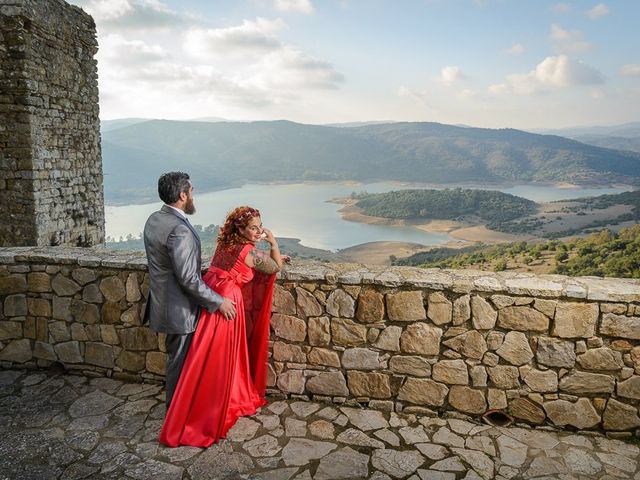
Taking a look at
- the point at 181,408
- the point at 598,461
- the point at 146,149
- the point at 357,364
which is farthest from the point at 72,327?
A: the point at 146,149

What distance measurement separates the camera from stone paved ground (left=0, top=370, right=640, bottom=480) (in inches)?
110

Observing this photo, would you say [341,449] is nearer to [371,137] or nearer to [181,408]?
[181,408]

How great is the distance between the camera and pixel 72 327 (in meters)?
3.95

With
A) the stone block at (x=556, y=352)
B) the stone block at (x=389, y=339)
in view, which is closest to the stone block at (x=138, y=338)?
the stone block at (x=389, y=339)

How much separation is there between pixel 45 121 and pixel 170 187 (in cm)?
523

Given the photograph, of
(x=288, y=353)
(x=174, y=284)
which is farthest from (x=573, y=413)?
(x=174, y=284)

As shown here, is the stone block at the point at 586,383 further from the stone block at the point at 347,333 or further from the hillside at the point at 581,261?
the hillside at the point at 581,261

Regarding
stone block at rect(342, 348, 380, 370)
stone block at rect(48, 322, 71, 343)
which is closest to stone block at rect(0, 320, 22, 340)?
stone block at rect(48, 322, 71, 343)

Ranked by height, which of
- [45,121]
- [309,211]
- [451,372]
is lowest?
[309,211]

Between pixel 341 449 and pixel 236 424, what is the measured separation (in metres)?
0.76

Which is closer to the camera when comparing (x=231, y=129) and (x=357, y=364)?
(x=357, y=364)

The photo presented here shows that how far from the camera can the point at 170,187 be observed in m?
2.99

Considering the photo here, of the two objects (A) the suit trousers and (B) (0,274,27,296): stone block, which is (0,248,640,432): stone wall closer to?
(B) (0,274,27,296): stone block

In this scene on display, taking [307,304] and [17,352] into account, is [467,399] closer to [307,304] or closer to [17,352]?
[307,304]
